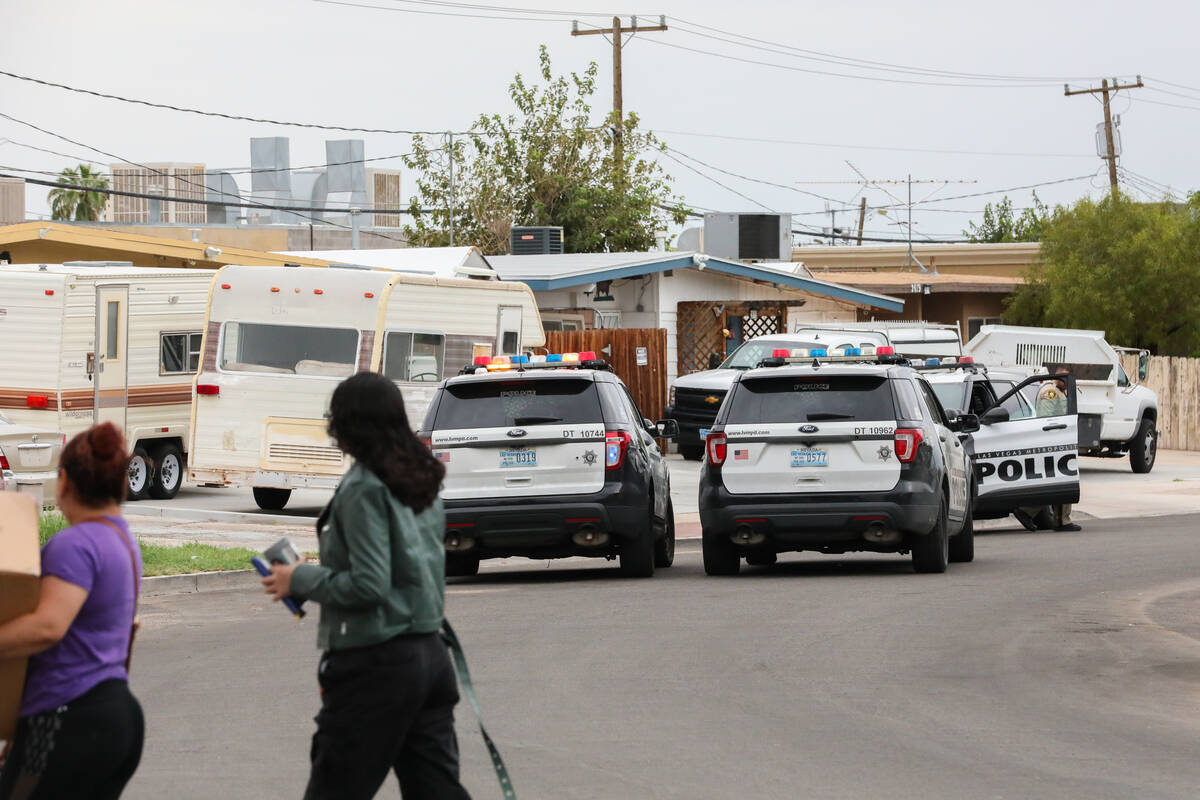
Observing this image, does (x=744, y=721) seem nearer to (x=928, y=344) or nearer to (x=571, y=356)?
(x=571, y=356)

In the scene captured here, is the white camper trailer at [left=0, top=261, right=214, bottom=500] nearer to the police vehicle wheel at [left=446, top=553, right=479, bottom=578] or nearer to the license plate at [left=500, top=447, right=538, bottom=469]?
the police vehicle wheel at [left=446, top=553, right=479, bottom=578]

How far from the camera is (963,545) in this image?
1783cm

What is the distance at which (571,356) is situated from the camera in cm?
1672

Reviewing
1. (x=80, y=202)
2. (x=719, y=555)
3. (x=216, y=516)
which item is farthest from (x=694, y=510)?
(x=80, y=202)

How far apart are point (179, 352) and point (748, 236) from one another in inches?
901

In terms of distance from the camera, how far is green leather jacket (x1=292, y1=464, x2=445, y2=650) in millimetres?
5461

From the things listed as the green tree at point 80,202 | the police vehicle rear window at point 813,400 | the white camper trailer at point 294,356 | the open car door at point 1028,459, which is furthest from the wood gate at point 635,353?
the green tree at point 80,202

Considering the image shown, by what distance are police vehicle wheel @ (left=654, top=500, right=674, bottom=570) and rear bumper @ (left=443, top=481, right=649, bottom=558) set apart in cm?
176

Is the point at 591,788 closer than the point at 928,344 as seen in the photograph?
Yes

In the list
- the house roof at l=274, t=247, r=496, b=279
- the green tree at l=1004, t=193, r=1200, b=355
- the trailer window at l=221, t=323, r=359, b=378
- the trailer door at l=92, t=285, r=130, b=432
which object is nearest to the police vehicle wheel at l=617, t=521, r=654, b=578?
the trailer window at l=221, t=323, r=359, b=378

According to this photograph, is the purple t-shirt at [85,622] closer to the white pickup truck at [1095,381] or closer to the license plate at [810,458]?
the license plate at [810,458]

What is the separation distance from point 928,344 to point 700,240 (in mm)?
15536

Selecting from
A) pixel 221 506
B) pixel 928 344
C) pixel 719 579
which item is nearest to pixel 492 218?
pixel 928 344

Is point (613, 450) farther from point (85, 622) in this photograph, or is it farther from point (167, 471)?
point (167, 471)
